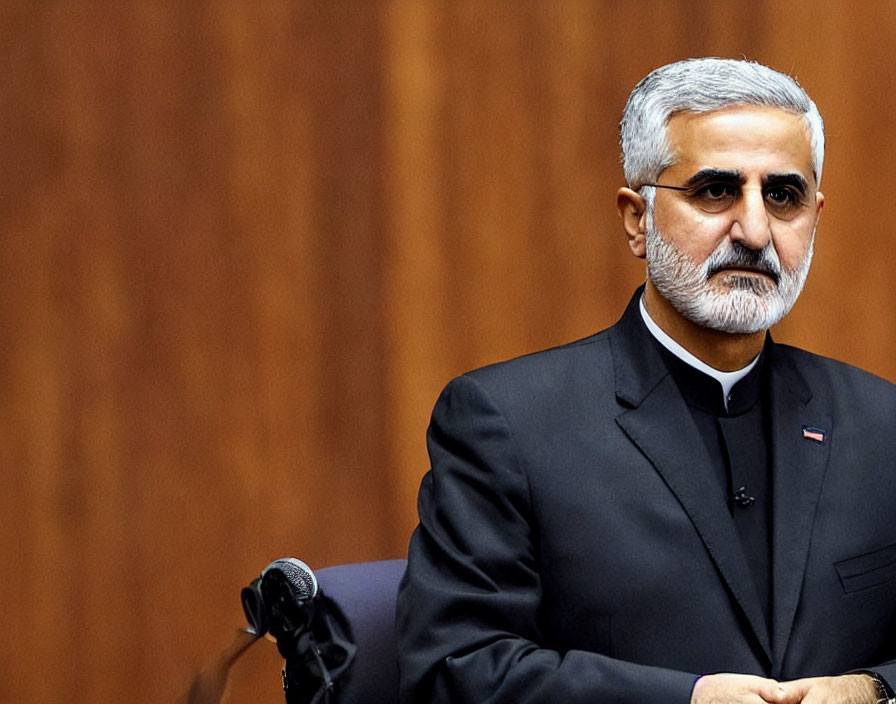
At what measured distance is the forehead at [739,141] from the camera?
1.77 meters

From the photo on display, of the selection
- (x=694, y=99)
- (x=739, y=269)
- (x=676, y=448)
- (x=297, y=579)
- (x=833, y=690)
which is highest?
(x=694, y=99)

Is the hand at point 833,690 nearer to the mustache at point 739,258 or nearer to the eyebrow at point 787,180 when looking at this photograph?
the mustache at point 739,258

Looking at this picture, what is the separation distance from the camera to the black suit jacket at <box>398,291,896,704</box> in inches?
65.0

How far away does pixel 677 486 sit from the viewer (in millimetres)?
1762

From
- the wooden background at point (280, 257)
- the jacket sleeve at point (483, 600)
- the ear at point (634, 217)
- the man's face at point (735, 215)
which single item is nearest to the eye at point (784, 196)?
the man's face at point (735, 215)

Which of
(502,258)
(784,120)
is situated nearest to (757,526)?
(784,120)

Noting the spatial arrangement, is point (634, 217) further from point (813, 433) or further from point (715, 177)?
point (813, 433)

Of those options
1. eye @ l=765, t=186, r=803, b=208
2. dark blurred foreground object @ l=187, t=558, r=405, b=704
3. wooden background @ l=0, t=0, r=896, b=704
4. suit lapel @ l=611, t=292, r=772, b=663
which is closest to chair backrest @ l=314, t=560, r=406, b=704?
dark blurred foreground object @ l=187, t=558, r=405, b=704

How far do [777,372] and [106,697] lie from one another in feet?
5.68

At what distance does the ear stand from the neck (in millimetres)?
57

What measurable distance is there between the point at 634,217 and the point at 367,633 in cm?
68

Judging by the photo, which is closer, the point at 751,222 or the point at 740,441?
the point at 751,222

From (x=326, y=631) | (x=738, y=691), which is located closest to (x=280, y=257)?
(x=326, y=631)

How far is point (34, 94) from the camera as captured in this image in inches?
112
